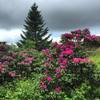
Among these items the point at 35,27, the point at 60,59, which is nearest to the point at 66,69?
the point at 60,59

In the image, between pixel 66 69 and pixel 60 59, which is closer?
pixel 66 69

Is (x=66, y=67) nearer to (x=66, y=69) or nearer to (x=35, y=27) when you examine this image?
(x=66, y=69)

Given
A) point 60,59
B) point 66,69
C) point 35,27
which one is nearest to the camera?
point 66,69

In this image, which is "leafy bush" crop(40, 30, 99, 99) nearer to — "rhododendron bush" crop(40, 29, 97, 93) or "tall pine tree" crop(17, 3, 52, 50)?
"rhododendron bush" crop(40, 29, 97, 93)

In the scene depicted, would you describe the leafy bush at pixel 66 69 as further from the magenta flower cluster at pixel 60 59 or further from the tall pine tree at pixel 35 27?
the tall pine tree at pixel 35 27

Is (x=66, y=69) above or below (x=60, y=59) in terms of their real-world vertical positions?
below

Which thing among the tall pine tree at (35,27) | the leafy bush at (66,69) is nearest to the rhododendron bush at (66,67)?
the leafy bush at (66,69)

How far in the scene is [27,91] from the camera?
61.2ft

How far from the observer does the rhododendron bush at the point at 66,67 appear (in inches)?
732

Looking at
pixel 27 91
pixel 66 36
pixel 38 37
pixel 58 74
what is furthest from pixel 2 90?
pixel 38 37

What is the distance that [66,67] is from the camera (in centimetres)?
1919

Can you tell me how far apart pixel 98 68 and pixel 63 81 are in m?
2.05

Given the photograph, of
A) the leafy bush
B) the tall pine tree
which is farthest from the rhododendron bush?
the tall pine tree

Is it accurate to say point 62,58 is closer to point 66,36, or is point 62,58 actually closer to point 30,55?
point 66,36
